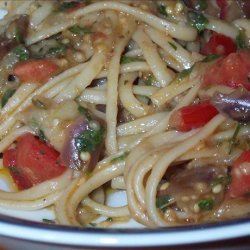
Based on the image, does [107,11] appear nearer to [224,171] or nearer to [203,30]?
[203,30]

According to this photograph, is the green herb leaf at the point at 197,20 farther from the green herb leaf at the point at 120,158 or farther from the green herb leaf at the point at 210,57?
the green herb leaf at the point at 120,158

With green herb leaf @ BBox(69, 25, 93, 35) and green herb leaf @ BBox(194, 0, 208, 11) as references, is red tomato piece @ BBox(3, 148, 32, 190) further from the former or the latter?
green herb leaf @ BBox(194, 0, 208, 11)

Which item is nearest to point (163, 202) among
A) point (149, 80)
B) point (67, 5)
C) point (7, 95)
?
point (149, 80)

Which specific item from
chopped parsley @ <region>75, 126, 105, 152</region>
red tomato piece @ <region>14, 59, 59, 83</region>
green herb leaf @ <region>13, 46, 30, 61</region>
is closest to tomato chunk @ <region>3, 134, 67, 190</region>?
chopped parsley @ <region>75, 126, 105, 152</region>

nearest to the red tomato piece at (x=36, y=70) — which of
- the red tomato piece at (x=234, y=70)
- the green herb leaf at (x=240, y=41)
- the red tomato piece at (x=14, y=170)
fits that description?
the red tomato piece at (x=14, y=170)

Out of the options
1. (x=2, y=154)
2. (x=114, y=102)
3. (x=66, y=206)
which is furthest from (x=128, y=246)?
(x=2, y=154)

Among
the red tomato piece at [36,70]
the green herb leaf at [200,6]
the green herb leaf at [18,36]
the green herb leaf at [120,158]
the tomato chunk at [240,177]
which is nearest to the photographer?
the tomato chunk at [240,177]
